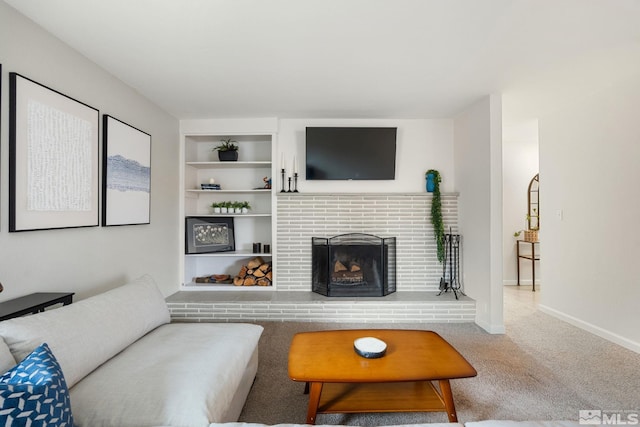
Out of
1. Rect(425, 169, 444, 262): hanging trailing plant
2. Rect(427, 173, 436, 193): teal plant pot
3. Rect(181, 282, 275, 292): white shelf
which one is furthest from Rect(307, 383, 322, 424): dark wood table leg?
Rect(427, 173, 436, 193): teal plant pot

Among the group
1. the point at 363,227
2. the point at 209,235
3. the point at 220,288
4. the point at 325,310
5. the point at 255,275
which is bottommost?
the point at 325,310

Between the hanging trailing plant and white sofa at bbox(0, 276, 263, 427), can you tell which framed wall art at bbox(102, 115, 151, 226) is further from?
the hanging trailing plant

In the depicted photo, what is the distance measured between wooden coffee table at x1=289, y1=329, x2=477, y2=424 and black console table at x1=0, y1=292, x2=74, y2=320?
1.35 metres

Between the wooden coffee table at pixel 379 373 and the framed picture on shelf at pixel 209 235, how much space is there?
7.24ft

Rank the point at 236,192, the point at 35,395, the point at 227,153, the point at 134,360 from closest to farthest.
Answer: the point at 35,395, the point at 134,360, the point at 227,153, the point at 236,192

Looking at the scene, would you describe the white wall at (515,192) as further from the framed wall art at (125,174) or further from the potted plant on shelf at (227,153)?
the framed wall art at (125,174)

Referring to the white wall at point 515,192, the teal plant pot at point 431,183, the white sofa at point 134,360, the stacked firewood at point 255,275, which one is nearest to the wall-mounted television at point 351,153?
the teal plant pot at point 431,183

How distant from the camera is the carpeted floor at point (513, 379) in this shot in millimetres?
1729

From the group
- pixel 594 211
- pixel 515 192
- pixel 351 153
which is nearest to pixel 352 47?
pixel 351 153

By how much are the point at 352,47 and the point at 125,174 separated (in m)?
2.14

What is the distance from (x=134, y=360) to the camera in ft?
4.81

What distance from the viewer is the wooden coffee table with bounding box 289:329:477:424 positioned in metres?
1.48

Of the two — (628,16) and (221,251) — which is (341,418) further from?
Answer: (628,16)

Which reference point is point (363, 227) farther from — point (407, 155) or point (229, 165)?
point (229, 165)
